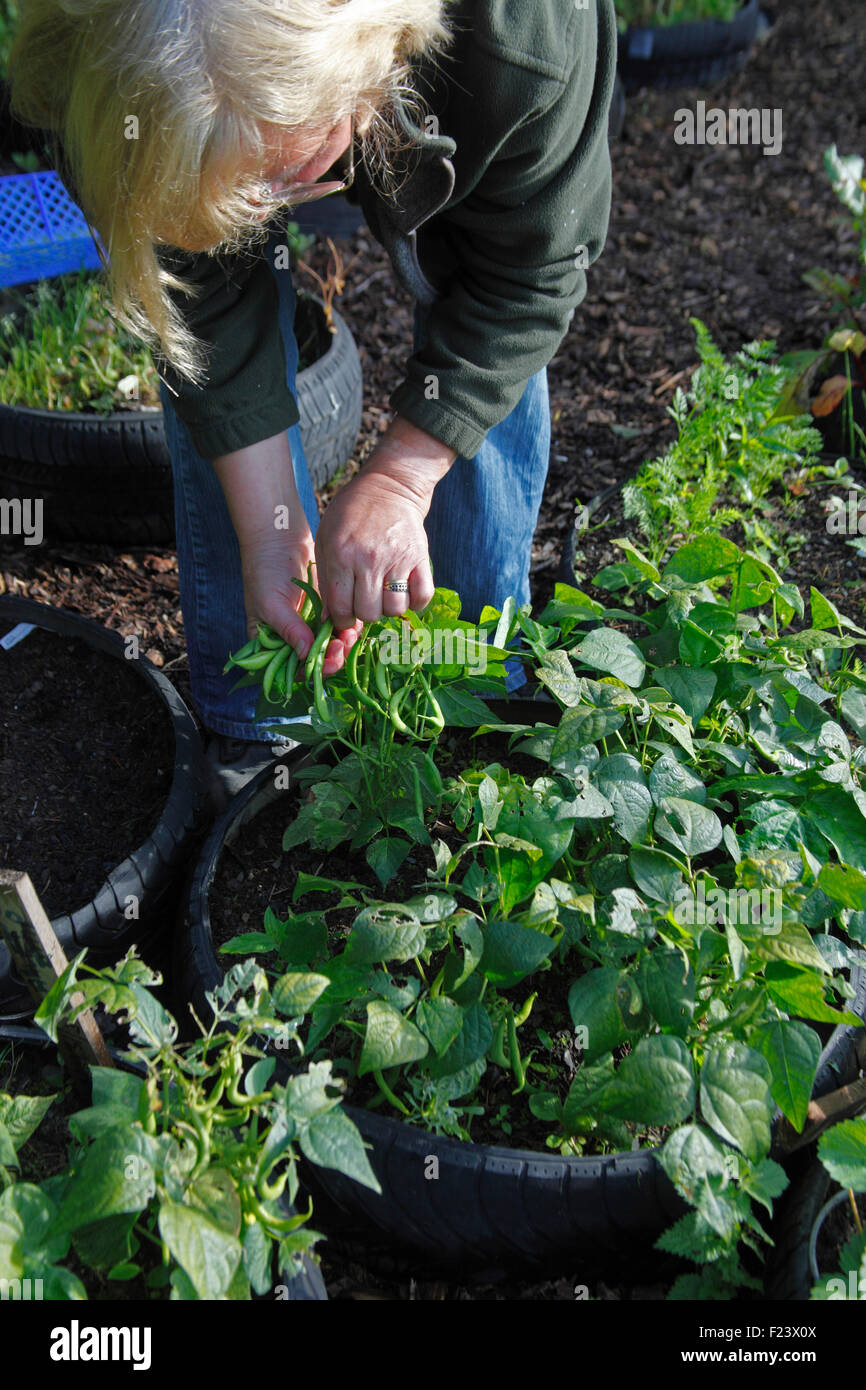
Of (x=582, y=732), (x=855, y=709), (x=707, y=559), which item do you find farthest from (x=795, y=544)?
(x=582, y=732)

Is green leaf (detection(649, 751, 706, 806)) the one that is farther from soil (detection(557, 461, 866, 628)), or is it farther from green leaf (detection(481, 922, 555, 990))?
soil (detection(557, 461, 866, 628))

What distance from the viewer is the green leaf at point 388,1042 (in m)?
1.05

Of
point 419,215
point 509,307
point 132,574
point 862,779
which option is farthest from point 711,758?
point 132,574

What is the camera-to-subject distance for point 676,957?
3.64ft

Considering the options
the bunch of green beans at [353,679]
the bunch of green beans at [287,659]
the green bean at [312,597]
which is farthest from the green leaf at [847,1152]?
the green bean at [312,597]

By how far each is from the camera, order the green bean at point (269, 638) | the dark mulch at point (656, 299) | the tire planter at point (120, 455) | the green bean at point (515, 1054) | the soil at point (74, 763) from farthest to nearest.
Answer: the dark mulch at point (656, 299) < the tire planter at point (120, 455) < the soil at point (74, 763) < the green bean at point (269, 638) < the green bean at point (515, 1054)

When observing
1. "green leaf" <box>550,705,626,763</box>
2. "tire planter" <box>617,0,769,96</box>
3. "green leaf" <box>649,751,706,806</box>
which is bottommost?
"green leaf" <box>649,751,706,806</box>

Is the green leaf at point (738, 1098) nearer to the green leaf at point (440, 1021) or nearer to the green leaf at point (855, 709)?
the green leaf at point (440, 1021)

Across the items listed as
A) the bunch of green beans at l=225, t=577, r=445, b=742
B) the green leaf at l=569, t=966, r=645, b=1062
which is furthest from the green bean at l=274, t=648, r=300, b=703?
the green leaf at l=569, t=966, r=645, b=1062

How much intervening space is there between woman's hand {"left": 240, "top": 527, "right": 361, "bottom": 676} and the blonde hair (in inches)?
16.6

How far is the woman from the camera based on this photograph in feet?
3.34

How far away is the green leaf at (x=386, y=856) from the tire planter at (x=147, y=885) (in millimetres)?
365

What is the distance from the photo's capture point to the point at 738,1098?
1031 mm

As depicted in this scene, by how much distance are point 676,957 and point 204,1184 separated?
50cm
